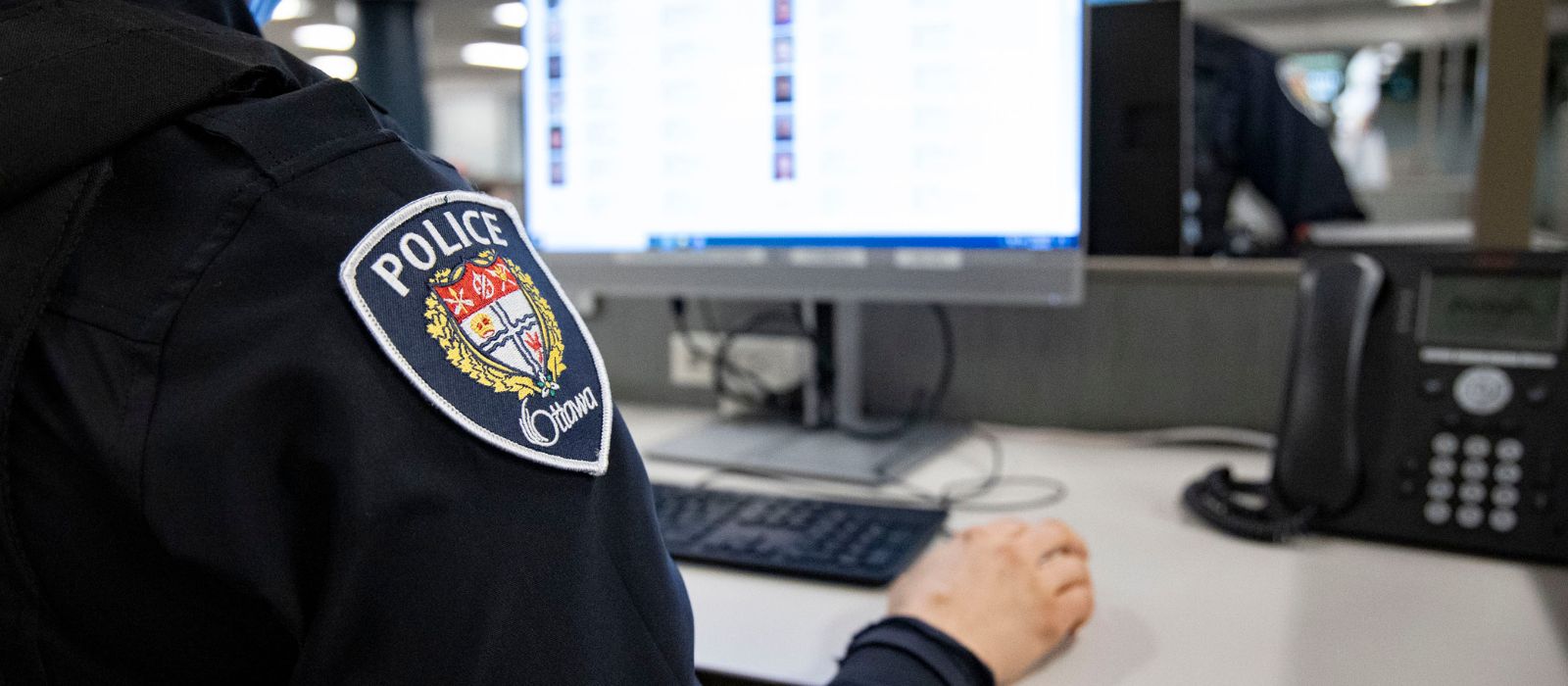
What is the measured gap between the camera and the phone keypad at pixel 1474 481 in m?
0.71

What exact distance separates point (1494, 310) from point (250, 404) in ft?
2.60

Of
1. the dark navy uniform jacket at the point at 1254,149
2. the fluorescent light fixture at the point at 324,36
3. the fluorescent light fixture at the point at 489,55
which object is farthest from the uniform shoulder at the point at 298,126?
the fluorescent light fixture at the point at 489,55

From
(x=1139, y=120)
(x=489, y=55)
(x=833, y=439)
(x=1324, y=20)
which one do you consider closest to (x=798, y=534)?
(x=833, y=439)

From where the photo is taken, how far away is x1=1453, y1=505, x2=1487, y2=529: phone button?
2.34 ft

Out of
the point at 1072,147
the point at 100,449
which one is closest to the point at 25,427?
the point at 100,449

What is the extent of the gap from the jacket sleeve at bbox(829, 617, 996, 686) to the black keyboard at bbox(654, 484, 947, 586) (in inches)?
4.1

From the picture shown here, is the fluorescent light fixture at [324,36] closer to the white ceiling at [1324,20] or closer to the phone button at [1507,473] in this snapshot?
the white ceiling at [1324,20]

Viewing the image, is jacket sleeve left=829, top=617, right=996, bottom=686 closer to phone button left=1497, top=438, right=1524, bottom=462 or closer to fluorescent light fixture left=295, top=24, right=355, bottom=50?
phone button left=1497, top=438, right=1524, bottom=462

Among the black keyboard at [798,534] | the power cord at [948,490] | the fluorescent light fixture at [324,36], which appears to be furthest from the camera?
the fluorescent light fixture at [324,36]

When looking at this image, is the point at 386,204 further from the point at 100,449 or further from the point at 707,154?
the point at 707,154

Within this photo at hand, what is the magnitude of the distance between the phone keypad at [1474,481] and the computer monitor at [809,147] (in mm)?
Answer: 295

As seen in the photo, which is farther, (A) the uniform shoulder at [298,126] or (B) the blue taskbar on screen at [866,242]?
(B) the blue taskbar on screen at [866,242]

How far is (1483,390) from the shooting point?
73 centimetres

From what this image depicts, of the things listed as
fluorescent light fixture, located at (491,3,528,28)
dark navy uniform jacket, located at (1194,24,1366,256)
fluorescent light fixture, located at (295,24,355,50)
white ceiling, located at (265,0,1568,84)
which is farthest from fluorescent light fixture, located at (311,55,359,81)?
dark navy uniform jacket, located at (1194,24,1366,256)
